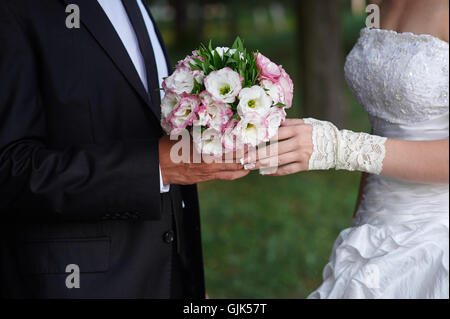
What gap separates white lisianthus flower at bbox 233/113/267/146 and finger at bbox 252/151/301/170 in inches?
6.3

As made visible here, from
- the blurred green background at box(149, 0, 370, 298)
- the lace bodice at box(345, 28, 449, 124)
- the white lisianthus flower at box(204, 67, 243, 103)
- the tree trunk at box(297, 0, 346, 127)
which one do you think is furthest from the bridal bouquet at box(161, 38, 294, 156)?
the tree trunk at box(297, 0, 346, 127)

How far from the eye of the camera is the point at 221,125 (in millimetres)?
1551

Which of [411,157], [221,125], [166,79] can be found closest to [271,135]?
[221,125]

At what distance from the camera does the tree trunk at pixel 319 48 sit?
6326 mm

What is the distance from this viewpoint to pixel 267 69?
1.62 metres

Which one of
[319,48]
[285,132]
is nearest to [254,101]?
[285,132]

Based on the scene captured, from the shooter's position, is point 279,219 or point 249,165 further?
point 279,219

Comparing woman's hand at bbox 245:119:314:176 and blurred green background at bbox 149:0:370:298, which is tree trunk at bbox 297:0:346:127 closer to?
blurred green background at bbox 149:0:370:298

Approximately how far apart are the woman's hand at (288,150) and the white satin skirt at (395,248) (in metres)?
0.60

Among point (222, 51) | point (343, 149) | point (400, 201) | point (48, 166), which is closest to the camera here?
point (222, 51)

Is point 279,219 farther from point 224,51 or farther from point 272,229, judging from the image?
point 224,51

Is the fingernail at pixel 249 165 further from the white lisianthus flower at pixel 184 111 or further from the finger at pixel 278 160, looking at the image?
the white lisianthus flower at pixel 184 111

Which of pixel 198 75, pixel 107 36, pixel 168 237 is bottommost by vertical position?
pixel 168 237

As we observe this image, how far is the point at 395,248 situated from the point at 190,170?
1012mm
